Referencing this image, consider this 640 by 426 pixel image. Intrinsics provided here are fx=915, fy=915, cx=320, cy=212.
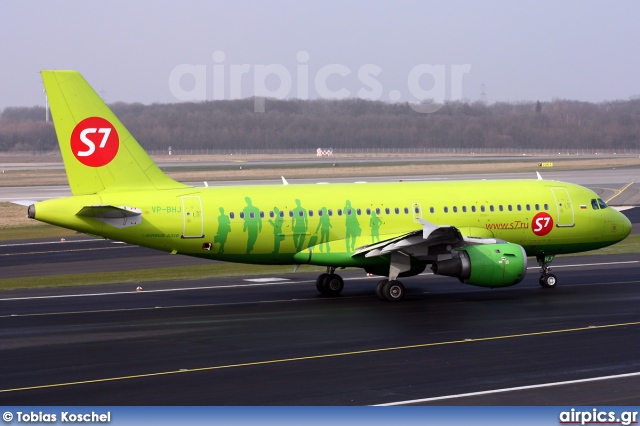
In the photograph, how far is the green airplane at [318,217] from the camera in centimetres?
3022

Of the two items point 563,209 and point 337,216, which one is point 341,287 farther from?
point 563,209

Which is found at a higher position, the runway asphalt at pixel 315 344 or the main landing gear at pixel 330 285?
the main landing gear at pixel 330 285

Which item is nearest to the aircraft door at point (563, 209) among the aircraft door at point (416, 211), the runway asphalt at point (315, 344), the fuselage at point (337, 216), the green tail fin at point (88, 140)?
the fuselage at point (337, 216)

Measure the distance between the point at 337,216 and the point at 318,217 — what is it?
69cm

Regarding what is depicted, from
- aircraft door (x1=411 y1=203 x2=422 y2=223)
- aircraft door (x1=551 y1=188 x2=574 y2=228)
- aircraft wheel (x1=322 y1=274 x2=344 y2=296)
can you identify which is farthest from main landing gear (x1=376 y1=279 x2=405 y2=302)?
aircraft door (x1=551 y1=188 x2=574 y2=228)

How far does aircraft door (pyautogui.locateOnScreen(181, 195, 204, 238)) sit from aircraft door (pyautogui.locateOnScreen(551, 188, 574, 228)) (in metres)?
13.4

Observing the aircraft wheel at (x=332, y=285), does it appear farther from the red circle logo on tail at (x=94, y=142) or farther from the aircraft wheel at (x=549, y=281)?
the red circle logo on tail at (x=94, y=142)

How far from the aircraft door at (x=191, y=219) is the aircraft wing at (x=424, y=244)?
5.44 m

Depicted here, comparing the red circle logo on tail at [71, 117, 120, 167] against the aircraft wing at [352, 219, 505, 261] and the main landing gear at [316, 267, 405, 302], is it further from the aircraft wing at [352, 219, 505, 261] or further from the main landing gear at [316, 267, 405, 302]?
the aircraft wing at [352, 219, 505, 261]

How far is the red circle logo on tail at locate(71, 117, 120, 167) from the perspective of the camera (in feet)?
99.1

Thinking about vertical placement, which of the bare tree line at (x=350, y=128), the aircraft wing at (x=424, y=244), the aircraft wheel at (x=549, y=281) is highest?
the bare tree line at (x=350, y=128)

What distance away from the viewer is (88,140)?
30.3 m

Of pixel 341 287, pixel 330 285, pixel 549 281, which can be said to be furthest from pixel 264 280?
pixel 549 281

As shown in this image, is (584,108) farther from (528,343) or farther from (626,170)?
(528,343)
